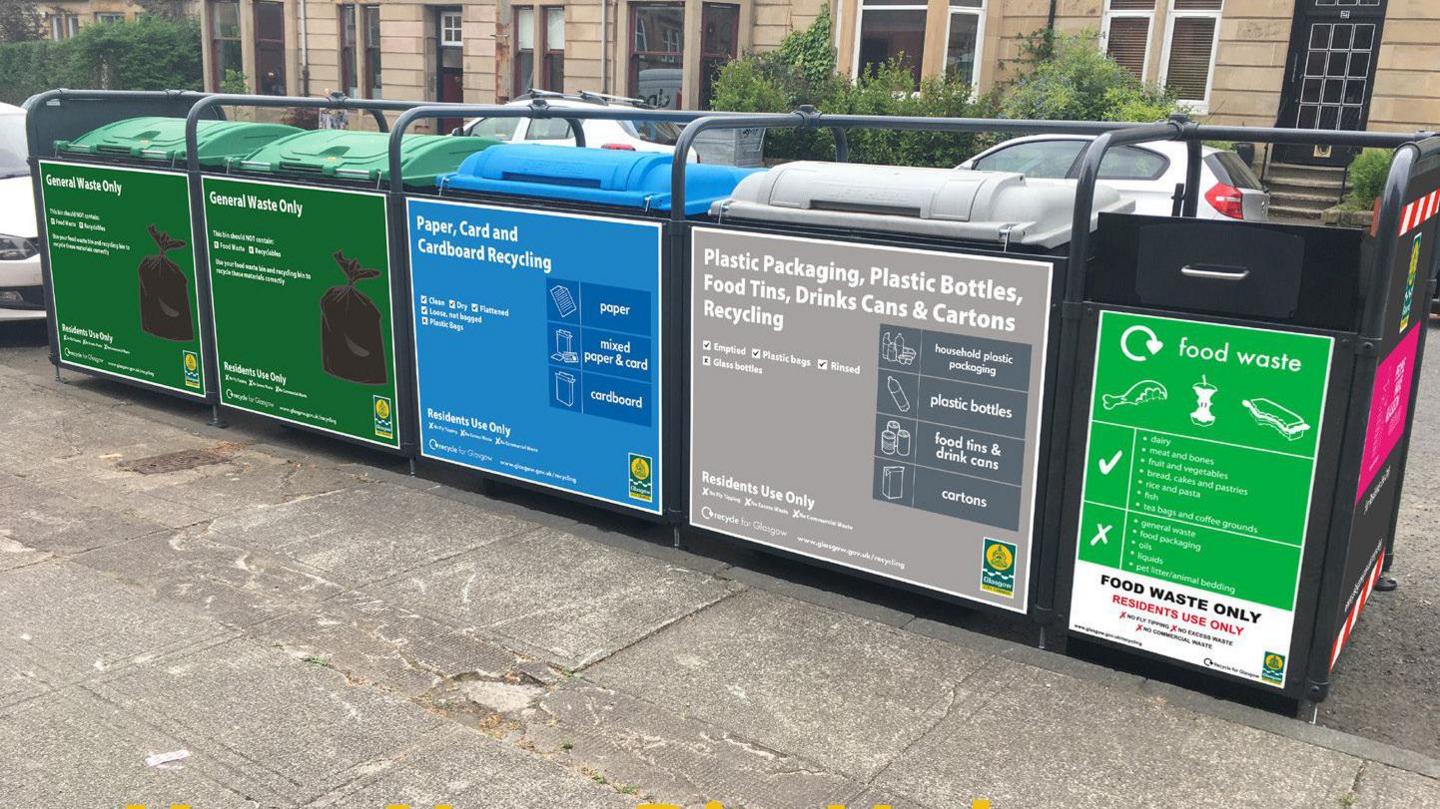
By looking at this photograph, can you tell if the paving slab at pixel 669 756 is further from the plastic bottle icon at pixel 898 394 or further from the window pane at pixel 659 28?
the window pane at pixel 659 28

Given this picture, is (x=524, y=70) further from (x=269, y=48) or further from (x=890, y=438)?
(x=890, y=438)

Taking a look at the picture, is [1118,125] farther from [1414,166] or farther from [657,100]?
[657,100]

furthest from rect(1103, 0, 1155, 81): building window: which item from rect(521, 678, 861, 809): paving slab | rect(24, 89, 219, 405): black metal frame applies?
rect(521, 678, 861, 809): paving slab

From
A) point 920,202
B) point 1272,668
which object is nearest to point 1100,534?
point 1272,668

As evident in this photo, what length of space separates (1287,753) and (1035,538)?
115 centimetres

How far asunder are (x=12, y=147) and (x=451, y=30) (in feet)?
62.6

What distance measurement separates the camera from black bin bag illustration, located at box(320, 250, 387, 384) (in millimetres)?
7031

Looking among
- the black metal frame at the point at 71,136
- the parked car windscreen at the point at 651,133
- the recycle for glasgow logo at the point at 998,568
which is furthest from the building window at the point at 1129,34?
the recycle for glasgow logo at the point at 998,568

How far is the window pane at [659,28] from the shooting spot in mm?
25469

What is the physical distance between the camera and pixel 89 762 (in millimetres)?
4086

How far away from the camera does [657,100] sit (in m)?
26.0

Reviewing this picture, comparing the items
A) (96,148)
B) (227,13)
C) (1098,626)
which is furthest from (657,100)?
(1098,626)

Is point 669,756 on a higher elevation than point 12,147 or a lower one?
lower

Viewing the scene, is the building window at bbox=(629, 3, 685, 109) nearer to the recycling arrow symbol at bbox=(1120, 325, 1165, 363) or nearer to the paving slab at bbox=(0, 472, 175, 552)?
the paving slab at bbox=(0, 472, 175, 552)
